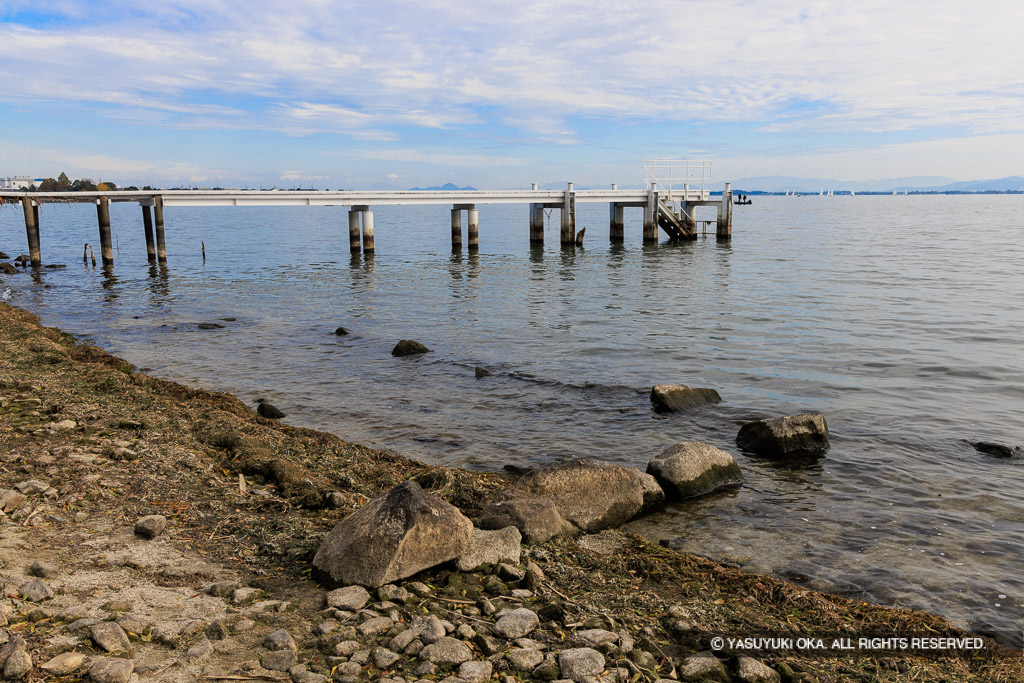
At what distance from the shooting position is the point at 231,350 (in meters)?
19.9

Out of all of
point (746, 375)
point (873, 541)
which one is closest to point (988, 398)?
point (746, 375)

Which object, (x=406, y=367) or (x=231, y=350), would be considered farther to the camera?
(x=231, y=350)

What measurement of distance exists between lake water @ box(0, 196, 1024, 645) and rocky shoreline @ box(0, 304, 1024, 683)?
1597 millimetres

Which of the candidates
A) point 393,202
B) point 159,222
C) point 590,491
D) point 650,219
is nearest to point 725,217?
point 650,219

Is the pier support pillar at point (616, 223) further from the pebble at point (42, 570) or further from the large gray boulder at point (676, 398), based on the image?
the pebble at point (42, 570)

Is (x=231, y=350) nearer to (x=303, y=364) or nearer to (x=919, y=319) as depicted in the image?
(x=303, y=364)

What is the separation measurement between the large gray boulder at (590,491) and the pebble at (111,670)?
471 cm

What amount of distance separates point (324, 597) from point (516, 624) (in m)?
1.49

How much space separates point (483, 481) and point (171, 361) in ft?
40.4

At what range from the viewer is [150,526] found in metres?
6.18

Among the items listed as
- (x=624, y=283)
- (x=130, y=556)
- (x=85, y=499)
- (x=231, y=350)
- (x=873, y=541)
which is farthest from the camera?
(x=624, y=283)

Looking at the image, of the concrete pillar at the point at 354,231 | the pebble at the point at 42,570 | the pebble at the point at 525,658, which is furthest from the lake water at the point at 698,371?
the concrete pillar at the point at 354,231

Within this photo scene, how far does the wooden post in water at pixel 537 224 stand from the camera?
51844 millimetres

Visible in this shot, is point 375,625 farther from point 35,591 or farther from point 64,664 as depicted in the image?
point 35,591
